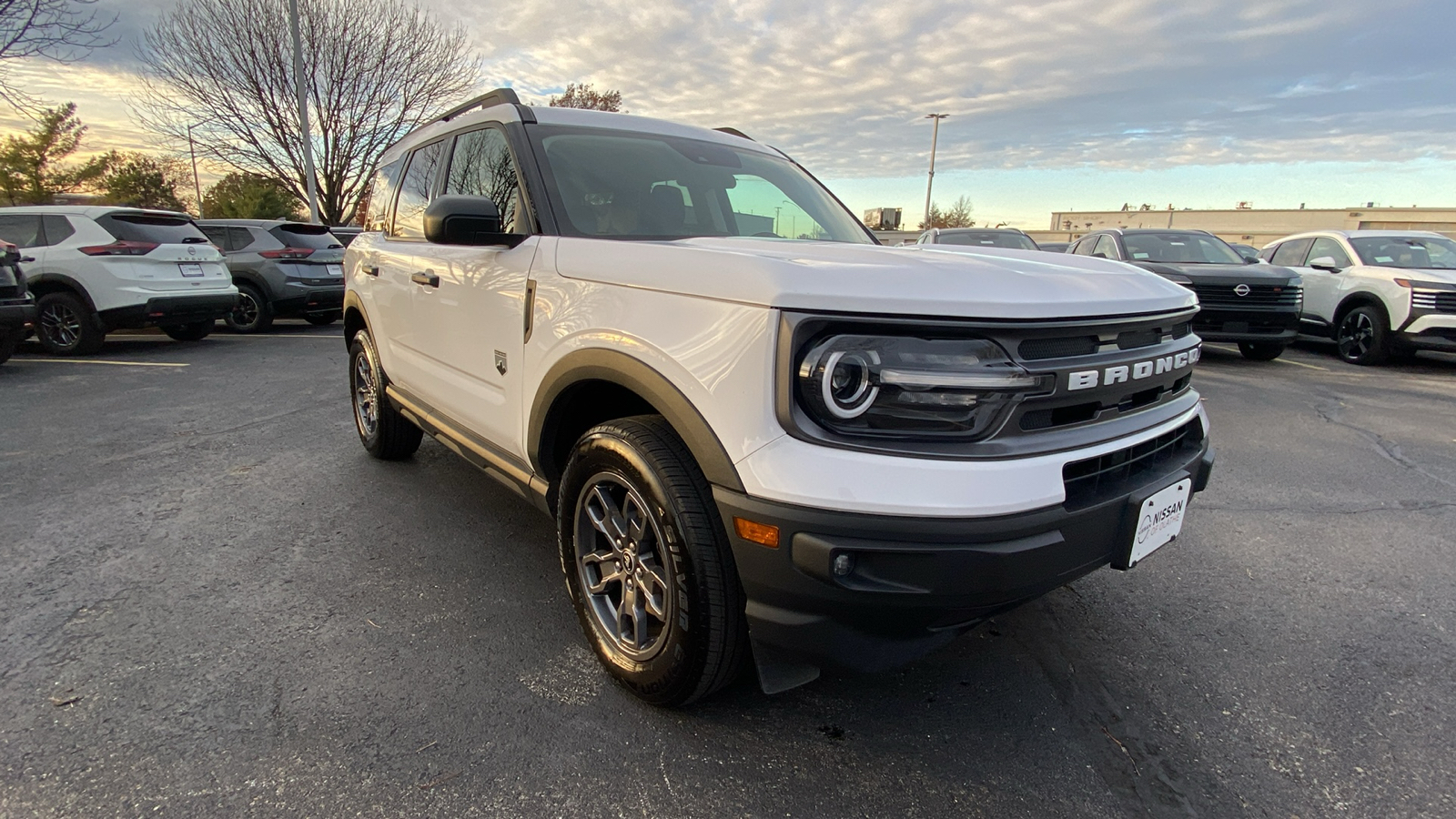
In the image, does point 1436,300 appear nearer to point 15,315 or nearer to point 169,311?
point 169,311

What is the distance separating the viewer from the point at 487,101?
3.26 metres

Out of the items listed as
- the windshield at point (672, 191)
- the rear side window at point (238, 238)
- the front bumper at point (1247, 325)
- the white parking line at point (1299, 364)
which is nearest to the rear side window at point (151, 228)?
the rear side window at point (238, 238)

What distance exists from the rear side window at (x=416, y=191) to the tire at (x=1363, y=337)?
10.5 meters

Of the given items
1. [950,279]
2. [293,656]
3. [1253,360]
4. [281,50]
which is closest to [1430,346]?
[1253,360]

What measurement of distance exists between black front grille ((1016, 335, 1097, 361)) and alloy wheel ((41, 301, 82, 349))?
1057cm

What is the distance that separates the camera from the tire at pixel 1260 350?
8797mm

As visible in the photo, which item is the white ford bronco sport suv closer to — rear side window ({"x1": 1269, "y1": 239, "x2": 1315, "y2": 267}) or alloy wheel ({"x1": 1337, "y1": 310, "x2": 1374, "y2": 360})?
alloy wheel ({"x1": 1337, "y1": 310, "x2": 1374, "y2": 360})

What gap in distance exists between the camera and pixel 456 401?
10.3 feet

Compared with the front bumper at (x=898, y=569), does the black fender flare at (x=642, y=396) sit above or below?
above

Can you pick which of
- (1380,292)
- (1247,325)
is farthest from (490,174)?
(1380,292)

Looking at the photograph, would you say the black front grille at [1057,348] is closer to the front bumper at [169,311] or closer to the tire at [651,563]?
the tire at [651,563]

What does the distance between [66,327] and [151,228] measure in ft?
4.81

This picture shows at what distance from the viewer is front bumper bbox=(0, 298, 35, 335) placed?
22.9ft

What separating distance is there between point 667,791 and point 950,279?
1.45 metres
